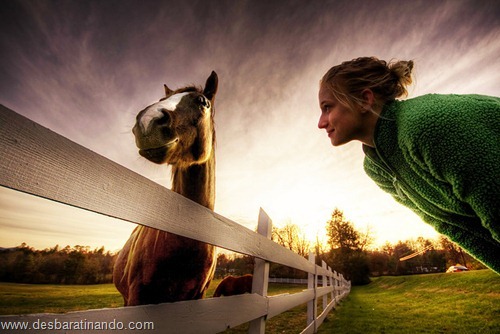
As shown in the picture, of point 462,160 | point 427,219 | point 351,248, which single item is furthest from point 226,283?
point 351,248

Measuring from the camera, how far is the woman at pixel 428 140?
1.10 m

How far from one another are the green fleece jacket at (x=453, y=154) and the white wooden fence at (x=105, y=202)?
1.13 metres

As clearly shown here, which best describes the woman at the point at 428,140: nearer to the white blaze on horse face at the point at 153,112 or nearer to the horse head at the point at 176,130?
the horse head at the point at 176,130

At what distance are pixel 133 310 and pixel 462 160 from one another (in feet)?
5.00

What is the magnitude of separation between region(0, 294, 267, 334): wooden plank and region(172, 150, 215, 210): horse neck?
895mm

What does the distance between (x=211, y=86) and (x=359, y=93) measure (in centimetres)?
183

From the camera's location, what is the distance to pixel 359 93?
1.69 metres

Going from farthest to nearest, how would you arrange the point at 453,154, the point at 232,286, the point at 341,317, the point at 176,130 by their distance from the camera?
the point at 341,317, the point at 232,286, the point at 176,130, the point at 453,154

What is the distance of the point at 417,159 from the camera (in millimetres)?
1302

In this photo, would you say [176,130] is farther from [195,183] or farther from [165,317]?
[165,317]

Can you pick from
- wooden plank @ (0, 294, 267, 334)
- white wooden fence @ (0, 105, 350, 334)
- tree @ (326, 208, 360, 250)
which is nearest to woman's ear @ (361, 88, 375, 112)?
white wooden fence @ (0, 105, 350, 334)

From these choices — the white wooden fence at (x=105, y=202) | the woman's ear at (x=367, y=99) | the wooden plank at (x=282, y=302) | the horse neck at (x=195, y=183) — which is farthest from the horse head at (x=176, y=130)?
the wooden plank at (x=282, y=302)

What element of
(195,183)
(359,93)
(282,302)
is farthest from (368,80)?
(282,302)

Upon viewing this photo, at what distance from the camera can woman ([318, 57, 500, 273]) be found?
3.60 feet
